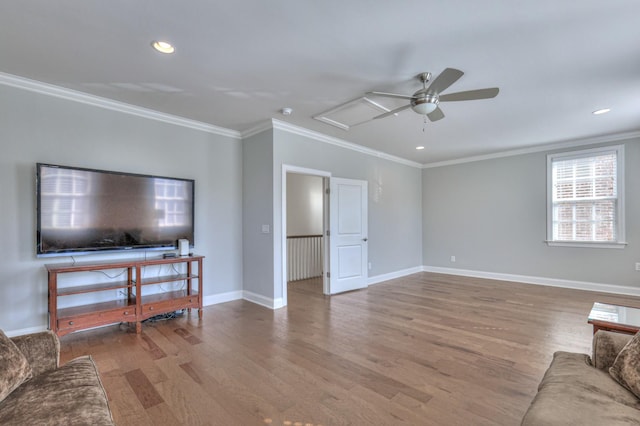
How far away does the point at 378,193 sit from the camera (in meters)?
6.22

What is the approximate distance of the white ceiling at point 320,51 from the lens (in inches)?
80.7

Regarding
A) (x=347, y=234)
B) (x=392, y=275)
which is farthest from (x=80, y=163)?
(x=392, y=275)

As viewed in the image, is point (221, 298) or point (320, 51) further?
point (221, 298)

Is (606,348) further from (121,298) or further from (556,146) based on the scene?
(556,146)

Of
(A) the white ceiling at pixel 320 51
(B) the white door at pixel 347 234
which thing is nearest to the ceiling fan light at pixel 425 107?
(A) the white ceiling at pixel 320 51

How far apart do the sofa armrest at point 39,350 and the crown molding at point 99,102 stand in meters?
2.76

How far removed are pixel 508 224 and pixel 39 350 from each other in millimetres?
7060

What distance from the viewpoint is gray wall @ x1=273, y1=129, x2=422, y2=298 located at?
4.41 m

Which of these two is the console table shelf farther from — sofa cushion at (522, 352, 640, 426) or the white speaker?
sofa cushion at (522, 352, 640, 426)

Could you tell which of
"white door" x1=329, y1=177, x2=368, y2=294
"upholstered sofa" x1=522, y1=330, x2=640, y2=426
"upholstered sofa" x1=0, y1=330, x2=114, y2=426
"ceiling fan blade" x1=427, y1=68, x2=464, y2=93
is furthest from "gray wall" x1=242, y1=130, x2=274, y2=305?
"upholstered sofa" x1=522, y1=330, x2=640, y2=426

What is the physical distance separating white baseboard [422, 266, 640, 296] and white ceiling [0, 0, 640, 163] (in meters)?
2.91

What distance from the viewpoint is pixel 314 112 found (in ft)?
12.9

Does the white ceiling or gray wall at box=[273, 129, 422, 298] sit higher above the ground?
the white ceiling

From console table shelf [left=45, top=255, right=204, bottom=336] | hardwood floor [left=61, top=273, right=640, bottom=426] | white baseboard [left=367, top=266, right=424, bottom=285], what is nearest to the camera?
hardwood floor [left=61, top=273, right=640, bottom=426]
